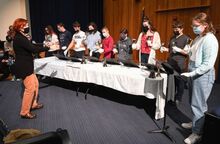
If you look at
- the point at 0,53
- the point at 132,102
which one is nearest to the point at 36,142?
the point at 132,102

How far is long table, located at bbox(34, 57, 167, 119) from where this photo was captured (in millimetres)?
2814

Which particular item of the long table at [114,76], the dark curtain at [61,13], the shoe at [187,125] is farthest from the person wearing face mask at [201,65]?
the dark curtain at [61,13]

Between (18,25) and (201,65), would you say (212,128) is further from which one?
(18,25)

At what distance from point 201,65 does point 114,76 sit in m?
1.37

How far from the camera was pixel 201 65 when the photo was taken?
2.14m

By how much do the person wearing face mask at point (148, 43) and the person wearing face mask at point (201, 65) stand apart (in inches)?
62.7

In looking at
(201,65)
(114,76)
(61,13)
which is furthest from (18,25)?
(61,13)

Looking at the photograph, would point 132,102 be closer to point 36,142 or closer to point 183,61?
point 183,61

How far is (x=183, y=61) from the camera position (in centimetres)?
350

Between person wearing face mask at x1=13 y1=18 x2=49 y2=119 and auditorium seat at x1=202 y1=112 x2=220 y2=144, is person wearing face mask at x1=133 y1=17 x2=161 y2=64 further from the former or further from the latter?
auditorium seat at x1=202 y1=112 x2=220 y2=144

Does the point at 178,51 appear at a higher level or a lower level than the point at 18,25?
lower

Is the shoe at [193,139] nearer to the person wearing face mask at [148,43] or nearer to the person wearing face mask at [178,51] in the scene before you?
the person wearing face mask at [178,51]

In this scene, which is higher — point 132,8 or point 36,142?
point 132,8

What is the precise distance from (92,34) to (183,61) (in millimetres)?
2113
